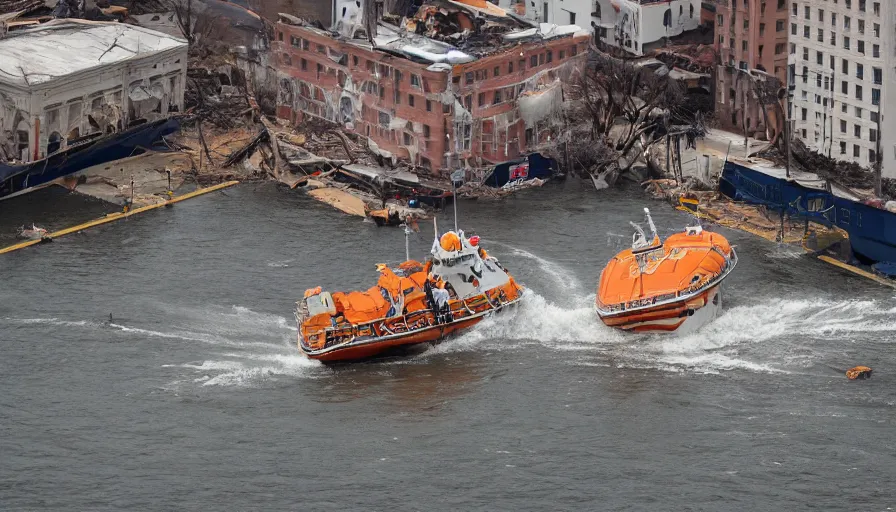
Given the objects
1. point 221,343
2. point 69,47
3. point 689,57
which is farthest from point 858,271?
point 69,47

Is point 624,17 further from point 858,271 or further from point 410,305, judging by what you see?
point 410,305

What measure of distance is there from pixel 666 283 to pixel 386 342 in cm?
1570

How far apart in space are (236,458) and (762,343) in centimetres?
3006

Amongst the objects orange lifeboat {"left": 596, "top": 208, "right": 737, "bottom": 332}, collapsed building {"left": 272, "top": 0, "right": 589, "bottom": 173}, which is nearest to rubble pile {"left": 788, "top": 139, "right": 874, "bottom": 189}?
collapsed building {"left": 272, "top": 0, "right": 589, "bottom": 173}

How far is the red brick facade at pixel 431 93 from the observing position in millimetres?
140625

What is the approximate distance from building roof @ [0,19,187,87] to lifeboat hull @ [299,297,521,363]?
37964 millimetres

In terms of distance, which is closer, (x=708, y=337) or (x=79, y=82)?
(x=708, y=337)

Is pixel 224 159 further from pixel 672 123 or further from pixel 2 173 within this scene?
pixel 672 123

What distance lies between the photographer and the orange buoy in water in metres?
111

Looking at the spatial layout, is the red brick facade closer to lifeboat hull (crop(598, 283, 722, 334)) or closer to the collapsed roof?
the collapsed roof

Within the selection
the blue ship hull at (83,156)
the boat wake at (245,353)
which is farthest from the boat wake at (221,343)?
the blue ship hull at (83,156)

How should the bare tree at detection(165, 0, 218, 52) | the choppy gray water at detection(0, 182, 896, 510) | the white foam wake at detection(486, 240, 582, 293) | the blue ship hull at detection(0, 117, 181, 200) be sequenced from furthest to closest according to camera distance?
the bare tree at detection(165, 0, 218, 52)
the blue ship hull at detection(0, 117, 181, 200)
the white foam wake at detection(486, 240, 582, 293)
the choppy gray water at detection(0, 182, 896, 510)

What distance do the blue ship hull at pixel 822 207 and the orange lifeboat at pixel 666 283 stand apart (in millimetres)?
10410

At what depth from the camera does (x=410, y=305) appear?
115 m
